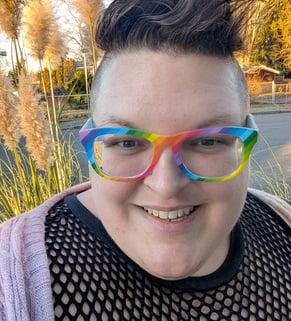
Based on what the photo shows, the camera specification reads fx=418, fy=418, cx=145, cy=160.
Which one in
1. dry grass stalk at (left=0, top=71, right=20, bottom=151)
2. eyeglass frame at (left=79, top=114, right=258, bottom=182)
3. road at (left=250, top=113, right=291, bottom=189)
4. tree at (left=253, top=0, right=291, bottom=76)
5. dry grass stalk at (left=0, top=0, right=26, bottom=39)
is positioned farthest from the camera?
road at (left=250, top=113, right=291, bottom=189)

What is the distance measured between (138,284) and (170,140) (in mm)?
348

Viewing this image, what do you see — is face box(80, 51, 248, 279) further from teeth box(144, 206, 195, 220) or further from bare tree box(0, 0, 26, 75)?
bare tree box(0, 0, 26, 75)

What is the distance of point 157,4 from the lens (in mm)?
928

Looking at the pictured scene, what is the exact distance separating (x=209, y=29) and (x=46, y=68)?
219 centimetres

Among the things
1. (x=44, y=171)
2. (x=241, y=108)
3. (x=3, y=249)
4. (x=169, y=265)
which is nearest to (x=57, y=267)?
(x=3, y=249)

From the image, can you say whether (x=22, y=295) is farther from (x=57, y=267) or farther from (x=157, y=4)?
(x=157, y=4)

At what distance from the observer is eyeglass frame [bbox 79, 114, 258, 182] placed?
33.0 inches

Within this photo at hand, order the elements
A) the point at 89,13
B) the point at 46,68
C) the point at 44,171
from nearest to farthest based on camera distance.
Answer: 1. the point at 89,13
2. the point at 44,171
3. the point at 46,68

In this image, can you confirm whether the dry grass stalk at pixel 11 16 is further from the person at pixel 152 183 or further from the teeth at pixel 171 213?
the teeth at pixel 171 213

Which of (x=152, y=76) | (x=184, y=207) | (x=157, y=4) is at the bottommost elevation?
(x=184, y=207)

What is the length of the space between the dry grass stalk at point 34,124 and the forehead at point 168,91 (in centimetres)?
145

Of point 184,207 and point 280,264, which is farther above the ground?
point 184,207

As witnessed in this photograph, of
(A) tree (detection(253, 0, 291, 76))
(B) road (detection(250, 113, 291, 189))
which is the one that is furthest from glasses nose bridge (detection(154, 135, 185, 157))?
(B) road (detection(250, 113, 291, 189))

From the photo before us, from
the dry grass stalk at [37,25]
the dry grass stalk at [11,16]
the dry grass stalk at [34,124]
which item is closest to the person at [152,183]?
the dry grass stalk at [34,124]
